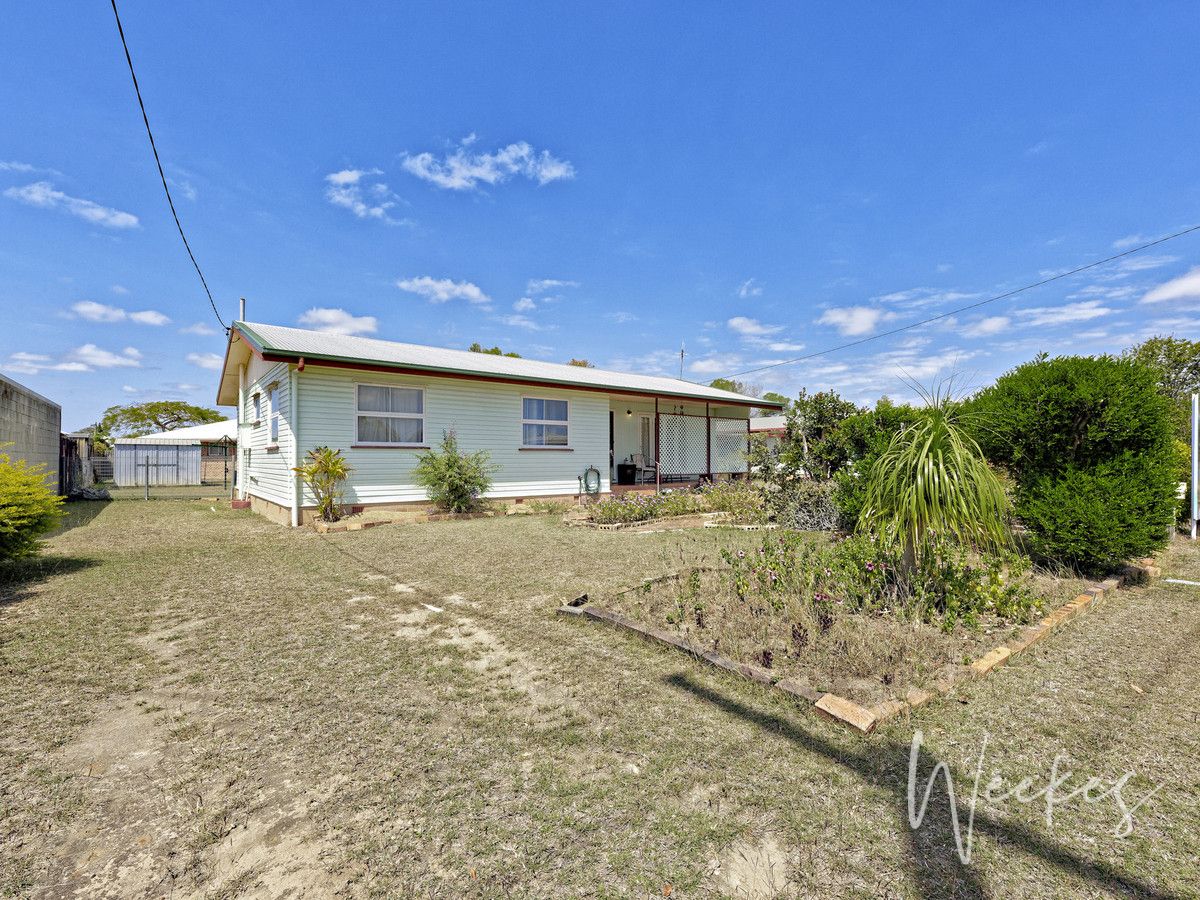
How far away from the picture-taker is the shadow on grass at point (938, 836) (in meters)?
1.60

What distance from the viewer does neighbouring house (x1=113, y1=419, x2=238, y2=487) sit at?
74.5 feet

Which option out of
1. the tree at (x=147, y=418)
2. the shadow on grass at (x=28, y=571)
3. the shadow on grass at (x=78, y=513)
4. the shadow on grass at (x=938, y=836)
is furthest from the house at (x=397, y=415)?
the tree at (x=147, y=418)

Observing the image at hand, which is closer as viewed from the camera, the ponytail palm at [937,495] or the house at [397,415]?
the ponytail palm at [937,495]

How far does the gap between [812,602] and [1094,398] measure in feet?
14.1

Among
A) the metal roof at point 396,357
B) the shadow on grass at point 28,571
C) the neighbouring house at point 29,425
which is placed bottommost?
Answer: the shadow on grass at point 28,571

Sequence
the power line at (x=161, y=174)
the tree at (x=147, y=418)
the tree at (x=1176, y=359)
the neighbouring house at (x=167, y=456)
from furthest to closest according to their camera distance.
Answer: the tree at (x=147, y=418)
the neighbouring house at (x=167, y=456)
the tree at (x=1176, y=359)
the power line at (x=161, y=174)

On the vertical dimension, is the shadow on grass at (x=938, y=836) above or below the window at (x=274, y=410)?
below

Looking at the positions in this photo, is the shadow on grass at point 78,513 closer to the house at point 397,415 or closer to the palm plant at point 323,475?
the house at point 397,415

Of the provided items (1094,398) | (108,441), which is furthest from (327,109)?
(108,441)

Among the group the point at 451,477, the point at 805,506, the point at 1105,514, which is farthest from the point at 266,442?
the point at 1105,514

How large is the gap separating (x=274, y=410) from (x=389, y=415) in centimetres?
283

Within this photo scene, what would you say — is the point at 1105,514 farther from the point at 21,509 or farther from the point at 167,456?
the point at 167,456

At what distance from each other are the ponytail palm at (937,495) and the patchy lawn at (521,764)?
3.20 feet

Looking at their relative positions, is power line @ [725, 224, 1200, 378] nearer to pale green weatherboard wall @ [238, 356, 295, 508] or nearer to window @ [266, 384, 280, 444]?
pale green weatherboard wall @ [238, 356, 295, 508]
